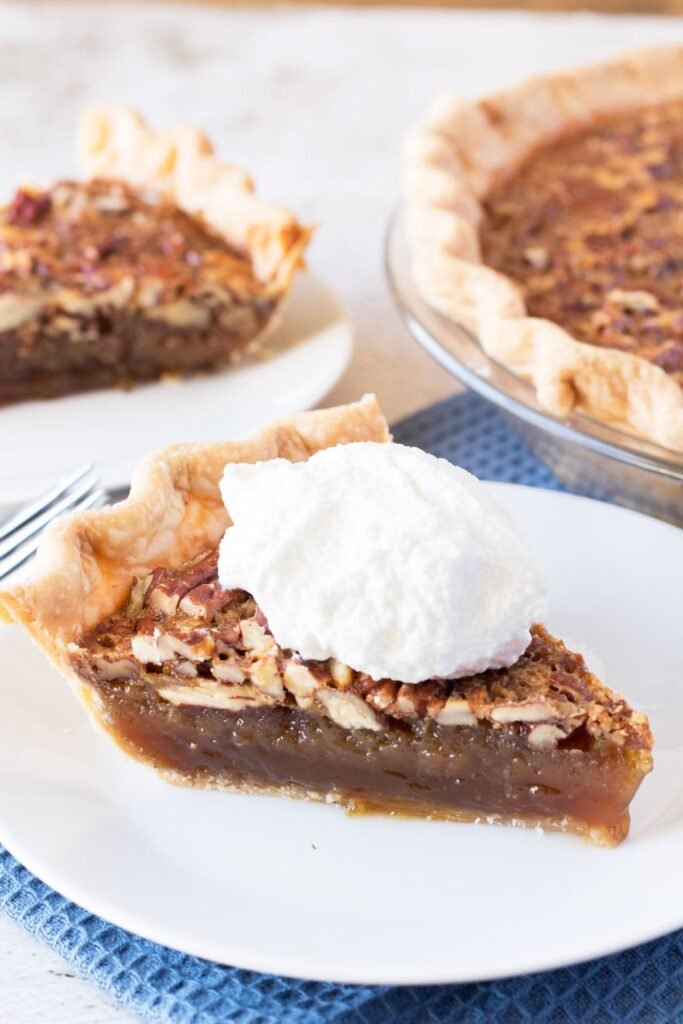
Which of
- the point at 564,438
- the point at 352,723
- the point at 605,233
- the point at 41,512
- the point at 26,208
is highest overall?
the point at 26,208

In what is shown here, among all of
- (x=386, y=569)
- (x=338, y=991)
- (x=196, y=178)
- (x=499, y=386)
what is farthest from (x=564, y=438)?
(x=196, y=178)

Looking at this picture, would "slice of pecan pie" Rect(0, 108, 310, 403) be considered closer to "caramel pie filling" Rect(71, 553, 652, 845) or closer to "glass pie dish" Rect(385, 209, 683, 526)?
"glass pie dish" Rect(385, 209, 683, 526)

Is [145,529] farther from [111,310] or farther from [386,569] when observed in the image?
[111,310]

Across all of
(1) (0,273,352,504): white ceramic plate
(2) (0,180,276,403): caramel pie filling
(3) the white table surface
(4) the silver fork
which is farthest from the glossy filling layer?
(3) the white table surface

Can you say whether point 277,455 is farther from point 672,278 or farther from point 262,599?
point 672,278

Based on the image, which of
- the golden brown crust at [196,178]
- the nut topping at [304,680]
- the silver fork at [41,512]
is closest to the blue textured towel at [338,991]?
the nut topping at [304,680]

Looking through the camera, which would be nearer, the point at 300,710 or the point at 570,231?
the point at 300,710

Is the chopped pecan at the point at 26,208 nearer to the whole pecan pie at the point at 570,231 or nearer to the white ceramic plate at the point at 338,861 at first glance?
the whole pecan pie at the point at 570,231
